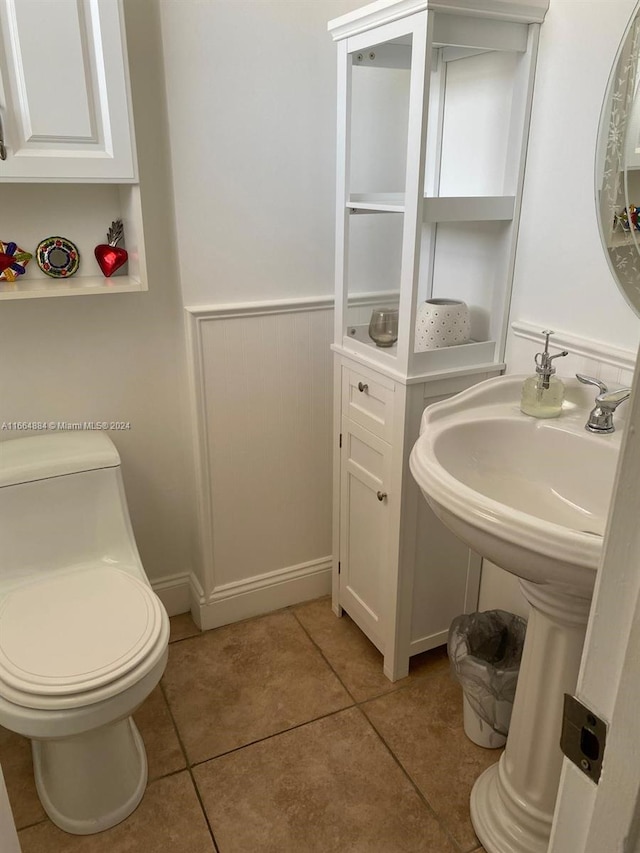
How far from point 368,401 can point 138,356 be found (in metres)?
0.68

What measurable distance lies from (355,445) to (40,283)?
37.3 inches

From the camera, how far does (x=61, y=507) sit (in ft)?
5.76

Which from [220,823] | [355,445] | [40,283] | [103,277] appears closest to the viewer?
[220,823]

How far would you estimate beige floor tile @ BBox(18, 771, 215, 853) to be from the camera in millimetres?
1495

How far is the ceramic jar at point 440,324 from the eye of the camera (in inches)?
67.1

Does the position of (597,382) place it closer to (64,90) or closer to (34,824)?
(64,90)

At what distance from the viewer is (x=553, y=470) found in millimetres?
1403

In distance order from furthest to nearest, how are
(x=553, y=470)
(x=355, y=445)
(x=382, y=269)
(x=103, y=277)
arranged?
(x=382, y=269)
(x=355, y=445)
(x=103, y=277)
(x=553, y=470)

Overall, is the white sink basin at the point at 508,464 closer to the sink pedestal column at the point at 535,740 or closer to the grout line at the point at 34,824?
the sink pedestal column at the point at 535,740

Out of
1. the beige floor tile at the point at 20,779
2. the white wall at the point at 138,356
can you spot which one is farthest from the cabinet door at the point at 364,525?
the beige floor tile at the point at 20,779

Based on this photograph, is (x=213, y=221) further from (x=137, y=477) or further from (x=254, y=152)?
(x=137, y=477)

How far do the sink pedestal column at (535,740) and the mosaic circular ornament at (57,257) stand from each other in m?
1.37

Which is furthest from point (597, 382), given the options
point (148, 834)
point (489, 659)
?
point (148, 834)

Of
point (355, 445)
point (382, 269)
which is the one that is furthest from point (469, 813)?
point (382, 269)
